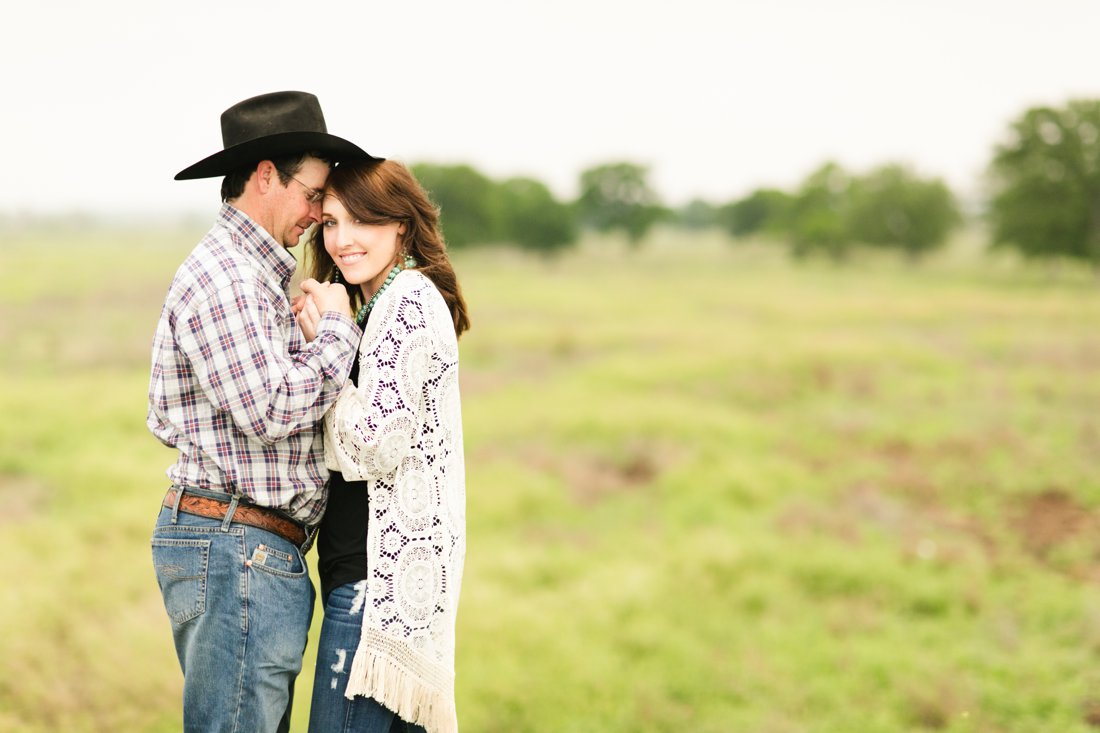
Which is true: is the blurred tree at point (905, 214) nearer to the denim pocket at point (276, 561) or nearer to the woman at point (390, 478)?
the woman at point (390, 478)

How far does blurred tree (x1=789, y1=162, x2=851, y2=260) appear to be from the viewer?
65.3 meters

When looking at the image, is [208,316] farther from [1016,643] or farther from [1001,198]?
[1001,198]

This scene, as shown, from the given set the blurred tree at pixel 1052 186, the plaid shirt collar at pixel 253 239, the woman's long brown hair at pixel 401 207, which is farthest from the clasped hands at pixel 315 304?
the blurred tree at pixel 1052 186

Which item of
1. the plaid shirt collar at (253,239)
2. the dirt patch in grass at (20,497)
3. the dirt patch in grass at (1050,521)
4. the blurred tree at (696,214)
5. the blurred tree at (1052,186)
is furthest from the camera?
the blurred tree at (696,214)

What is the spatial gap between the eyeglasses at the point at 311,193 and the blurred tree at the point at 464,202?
58.3 meters

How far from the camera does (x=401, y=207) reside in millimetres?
2719

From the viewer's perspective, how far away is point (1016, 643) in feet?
22.4

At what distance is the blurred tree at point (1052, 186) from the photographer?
135 ft

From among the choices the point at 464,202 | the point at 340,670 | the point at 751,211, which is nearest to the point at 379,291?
the point at 340,670

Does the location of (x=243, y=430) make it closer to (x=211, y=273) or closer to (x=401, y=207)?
(x=211, y=273)

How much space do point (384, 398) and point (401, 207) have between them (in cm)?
63

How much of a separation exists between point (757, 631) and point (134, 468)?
7600 mm

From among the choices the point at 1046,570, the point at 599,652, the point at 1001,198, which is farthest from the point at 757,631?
the point at 1001,198

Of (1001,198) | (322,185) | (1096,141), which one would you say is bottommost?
(322,185)
